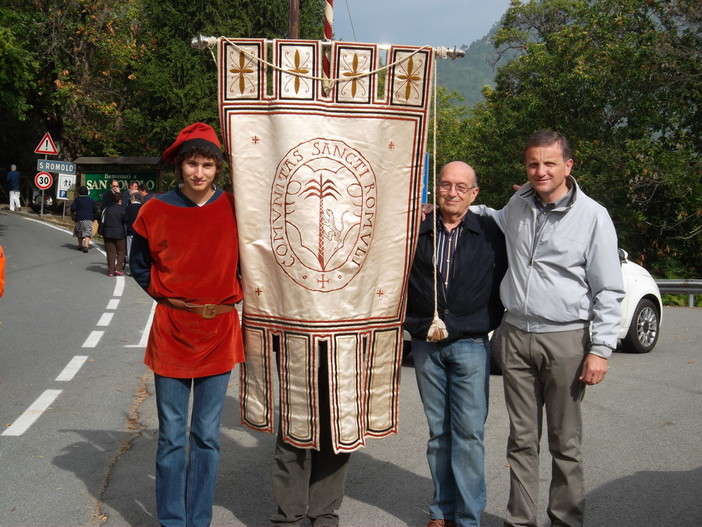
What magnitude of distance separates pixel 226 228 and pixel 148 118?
33.8m

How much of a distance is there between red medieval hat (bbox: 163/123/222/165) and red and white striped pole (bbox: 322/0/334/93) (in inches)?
23.3

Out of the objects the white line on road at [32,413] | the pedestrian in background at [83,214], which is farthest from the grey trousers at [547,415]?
the pedestrian in background at [83,214]

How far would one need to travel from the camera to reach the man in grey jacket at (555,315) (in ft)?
13.4

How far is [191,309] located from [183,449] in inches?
27.4

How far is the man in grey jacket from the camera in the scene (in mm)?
4074

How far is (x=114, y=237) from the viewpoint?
56.2 feet

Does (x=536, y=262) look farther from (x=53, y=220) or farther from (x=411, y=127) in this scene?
(x=53, y=220)

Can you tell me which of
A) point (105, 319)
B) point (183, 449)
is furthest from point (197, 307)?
point (105, 319)

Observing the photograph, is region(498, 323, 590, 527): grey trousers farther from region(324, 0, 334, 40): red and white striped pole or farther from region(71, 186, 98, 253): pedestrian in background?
region(71, 186, 98, 253): pedestrian in background

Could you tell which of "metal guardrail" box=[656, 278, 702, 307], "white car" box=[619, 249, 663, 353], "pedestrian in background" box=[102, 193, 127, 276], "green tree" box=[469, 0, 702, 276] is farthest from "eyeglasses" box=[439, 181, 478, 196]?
"green tree" box=[469, 0, 702, 276]

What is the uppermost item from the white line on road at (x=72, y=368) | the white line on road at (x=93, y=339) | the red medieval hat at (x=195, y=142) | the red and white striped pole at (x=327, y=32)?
the red and white striped pole at (x=327, y=32)

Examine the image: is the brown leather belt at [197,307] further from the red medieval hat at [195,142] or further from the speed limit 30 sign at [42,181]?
the speed limit 30 sign at [42,181]

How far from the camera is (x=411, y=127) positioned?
4082 millimetres

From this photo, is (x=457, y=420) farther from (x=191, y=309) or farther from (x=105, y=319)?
(x=105, y=319)
